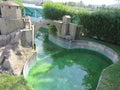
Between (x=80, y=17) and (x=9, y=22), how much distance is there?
37.0 feet

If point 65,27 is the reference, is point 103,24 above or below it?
above

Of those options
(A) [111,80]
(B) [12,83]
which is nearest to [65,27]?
(A) [111,80]

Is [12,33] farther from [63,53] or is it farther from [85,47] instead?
[85,47]

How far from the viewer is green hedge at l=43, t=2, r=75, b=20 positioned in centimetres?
3134

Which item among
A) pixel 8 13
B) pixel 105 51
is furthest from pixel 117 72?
pixel 8 13

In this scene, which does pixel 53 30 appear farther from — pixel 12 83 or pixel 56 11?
pixel 12 83

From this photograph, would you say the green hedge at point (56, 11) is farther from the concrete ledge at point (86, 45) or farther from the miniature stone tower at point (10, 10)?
the miniature stone tower at point (10, 10)

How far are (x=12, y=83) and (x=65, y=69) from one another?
8.48 m

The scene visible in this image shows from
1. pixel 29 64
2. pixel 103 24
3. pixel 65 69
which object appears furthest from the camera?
pixel 103 24

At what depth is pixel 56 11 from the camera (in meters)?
32.7

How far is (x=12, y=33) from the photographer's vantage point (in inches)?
874

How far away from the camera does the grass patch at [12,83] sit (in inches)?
517

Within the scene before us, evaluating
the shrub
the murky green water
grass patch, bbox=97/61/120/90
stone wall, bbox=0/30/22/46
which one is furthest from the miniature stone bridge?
grass patch, bbox=97/61/120/90

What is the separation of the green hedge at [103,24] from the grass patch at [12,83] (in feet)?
51.3
